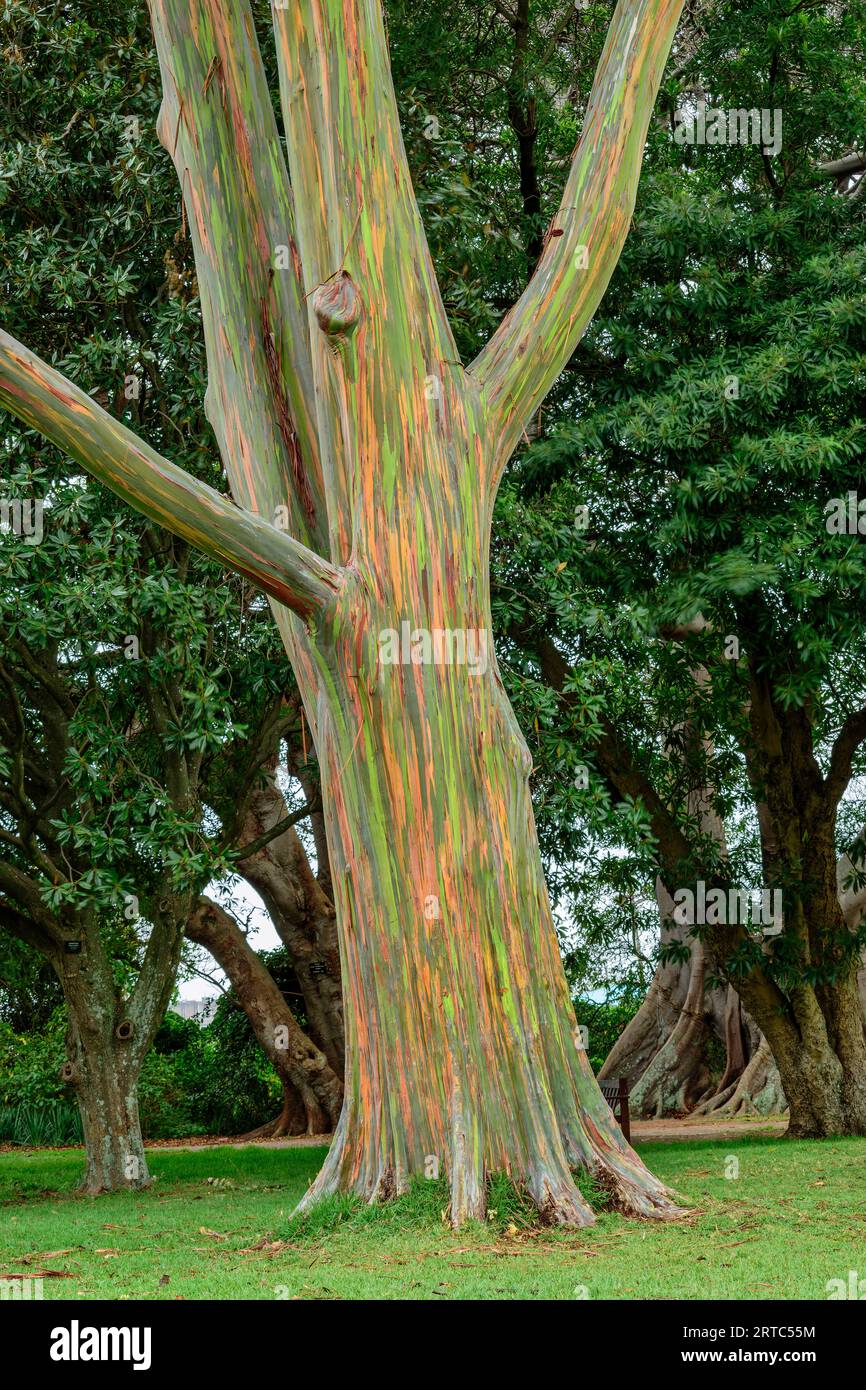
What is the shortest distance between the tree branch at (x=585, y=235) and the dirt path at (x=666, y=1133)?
8639 millimetres

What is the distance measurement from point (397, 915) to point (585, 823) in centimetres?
338

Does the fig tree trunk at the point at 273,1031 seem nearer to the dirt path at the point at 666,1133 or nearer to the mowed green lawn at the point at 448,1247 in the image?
the dirt path at the point at 666,1133

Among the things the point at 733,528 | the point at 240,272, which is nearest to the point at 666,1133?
the point at 733,528

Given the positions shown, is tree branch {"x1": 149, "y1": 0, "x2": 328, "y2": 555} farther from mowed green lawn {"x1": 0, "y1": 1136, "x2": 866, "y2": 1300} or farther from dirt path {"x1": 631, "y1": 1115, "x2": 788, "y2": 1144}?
dirt path {"x1": 631, "y1": 1115, "x2": 788, "y2": 1144}

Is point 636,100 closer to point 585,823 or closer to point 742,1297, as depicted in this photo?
point 585,823

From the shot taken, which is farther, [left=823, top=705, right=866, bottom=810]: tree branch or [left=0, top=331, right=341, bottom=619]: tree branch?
[left=823, top=705, right=866, bottom=810]: tree branch

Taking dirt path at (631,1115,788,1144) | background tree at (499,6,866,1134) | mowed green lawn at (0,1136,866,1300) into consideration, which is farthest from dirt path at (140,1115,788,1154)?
mowed green lawn at (0,1136,866,1300)

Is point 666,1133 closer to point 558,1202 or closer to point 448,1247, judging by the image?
point 558,1202

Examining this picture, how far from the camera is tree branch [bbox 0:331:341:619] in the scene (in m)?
5.83

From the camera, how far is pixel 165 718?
10562 mm

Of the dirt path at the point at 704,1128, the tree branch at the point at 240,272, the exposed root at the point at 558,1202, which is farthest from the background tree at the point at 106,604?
the dirt path at the point at 704,1128

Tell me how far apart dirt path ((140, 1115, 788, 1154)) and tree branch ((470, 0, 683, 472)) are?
28.3 ft

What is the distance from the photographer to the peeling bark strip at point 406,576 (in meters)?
7.12

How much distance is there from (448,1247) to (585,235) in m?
5.75
